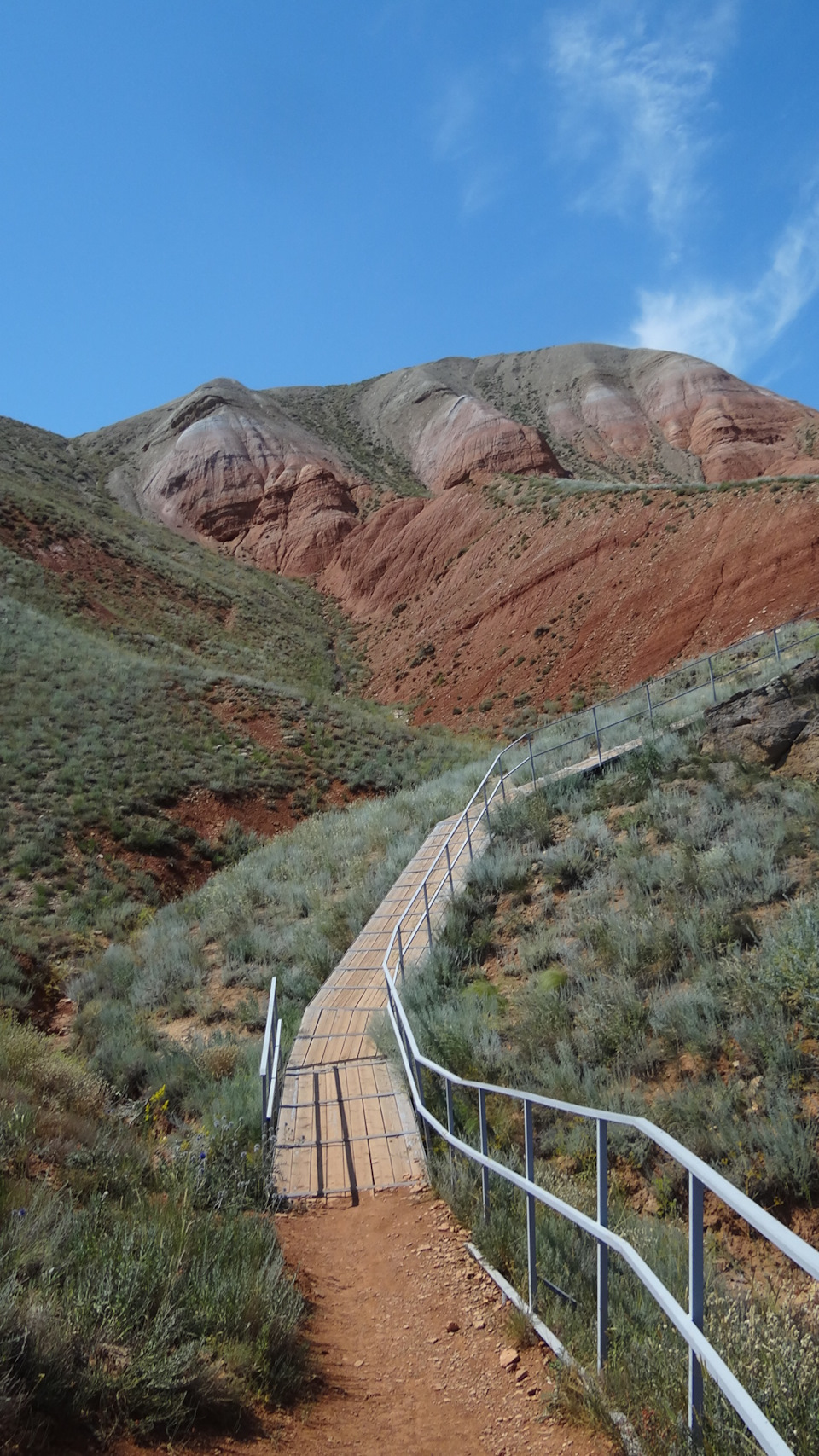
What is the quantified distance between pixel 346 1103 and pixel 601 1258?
423 cm

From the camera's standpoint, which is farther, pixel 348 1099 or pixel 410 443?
pixel 410 443

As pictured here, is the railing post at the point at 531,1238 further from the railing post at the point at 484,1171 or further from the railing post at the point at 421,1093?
the railing post at the point at 421,1093

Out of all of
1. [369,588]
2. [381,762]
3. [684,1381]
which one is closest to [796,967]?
A: [684,1381]

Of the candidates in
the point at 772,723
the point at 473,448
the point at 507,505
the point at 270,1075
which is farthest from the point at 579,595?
the point at 270,1075

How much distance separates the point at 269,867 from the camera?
14984mm

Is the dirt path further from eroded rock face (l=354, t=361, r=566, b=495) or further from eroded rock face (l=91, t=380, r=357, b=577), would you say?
eroded rock face (l=91, t=380, r=357, b=577)

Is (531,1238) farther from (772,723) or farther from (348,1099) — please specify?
(772,723)

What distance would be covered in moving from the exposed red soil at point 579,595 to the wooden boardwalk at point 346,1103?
21292mm

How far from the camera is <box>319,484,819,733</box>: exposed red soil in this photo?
2864 centimetres

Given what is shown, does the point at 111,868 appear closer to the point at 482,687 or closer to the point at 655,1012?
the point at 655,1012

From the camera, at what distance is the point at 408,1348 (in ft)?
13.5

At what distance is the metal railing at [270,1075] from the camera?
6.40 m

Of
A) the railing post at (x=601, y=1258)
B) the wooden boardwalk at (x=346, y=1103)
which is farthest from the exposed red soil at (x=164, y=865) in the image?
the railing post at (x=601, y=1258)

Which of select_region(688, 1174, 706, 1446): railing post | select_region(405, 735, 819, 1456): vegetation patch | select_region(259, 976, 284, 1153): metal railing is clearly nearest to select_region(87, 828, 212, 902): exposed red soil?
select_region(405, 735, 819, 1456): vegetation patch
